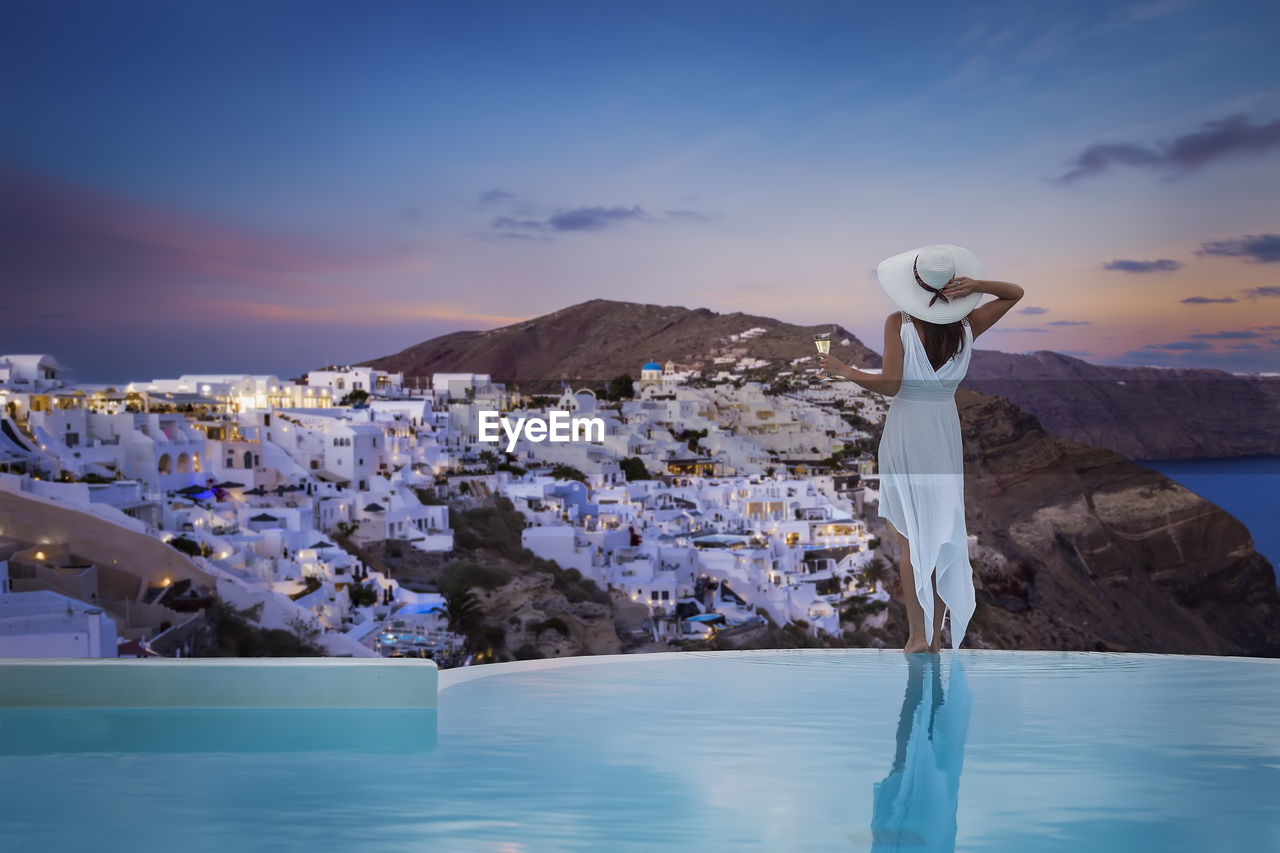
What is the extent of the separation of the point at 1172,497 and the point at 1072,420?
65 cm

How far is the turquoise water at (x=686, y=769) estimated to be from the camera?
1.80 m

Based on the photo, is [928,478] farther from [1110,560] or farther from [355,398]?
[355,398]

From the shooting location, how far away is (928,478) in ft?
11.1

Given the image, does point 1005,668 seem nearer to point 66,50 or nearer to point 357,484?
point 357,484

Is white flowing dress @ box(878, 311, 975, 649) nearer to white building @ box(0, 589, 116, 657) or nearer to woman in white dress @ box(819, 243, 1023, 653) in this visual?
woman in white dress @ box(819, 243, 1023, 653)

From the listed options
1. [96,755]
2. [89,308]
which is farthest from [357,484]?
[96,755]

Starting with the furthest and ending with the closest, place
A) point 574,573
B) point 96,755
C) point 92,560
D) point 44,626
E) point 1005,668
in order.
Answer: point 574,573
point 92,560
point 44,626
point 1005,668
point 96,755

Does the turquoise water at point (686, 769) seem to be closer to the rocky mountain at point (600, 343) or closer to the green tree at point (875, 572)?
the green tree at point (875, 572)

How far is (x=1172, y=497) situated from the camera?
4973mm

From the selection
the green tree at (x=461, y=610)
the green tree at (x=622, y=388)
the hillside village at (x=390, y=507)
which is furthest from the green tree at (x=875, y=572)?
the green tree at (x=461, y=610)
